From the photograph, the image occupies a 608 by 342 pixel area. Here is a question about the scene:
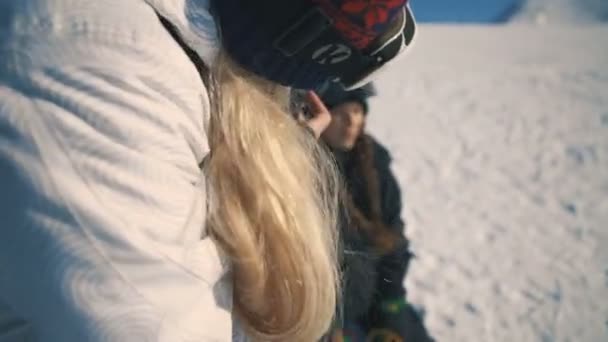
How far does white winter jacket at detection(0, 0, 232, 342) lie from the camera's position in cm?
51

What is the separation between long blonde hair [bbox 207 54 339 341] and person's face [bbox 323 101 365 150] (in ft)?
4.27

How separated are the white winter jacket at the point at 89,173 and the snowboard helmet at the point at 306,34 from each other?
0.11m

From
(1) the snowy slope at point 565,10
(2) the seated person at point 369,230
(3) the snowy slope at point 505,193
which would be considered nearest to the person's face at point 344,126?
(2) the seated person at point 369,230

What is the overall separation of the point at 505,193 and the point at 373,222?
→ 3218mm

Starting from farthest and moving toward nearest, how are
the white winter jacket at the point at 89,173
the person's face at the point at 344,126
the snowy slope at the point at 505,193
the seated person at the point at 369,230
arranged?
the snowy slope at the point at 505,193, the person's face at the point at 344,126, the seated person at the point at 369,230, the white winter jacket at the point at 89,173

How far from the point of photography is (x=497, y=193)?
16.7ft

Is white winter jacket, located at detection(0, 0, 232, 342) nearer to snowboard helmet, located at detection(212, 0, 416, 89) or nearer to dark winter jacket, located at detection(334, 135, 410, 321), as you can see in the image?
snowboard helmet, located at detection(212, 0, 416, 89)

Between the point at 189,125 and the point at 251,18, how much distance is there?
14 cm

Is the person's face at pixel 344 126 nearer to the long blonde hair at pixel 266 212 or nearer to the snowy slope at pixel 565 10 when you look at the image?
the long blonde hair at pixel 266 212

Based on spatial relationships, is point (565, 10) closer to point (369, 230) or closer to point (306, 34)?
point (369, 230)

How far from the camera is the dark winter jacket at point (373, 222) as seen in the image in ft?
6.32

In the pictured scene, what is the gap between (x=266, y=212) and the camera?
0.76 meters

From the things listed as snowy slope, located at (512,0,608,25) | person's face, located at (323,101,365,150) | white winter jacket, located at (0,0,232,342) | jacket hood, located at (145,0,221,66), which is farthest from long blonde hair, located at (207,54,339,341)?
snowy slope, located at (512,0,608,25)

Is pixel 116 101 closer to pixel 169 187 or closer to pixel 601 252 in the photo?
pixel 169 187
